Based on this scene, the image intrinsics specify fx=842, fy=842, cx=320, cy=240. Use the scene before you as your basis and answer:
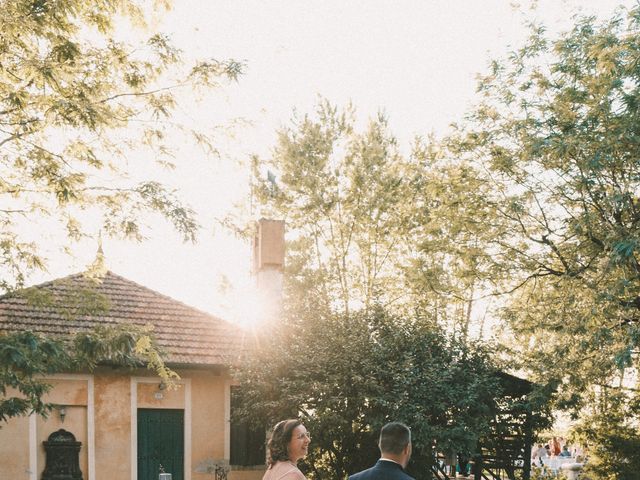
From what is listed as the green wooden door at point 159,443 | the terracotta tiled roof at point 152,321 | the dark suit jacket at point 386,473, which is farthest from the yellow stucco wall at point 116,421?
the dark suit jacket at point 386,473

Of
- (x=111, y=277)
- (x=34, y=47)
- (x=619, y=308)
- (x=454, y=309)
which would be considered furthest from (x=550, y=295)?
(x=34, y=47)

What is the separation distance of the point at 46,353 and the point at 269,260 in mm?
10416

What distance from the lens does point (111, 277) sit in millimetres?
21859

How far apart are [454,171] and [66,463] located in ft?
36.7

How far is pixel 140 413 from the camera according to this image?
19047 millimetres

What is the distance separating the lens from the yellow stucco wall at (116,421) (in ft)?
58.4

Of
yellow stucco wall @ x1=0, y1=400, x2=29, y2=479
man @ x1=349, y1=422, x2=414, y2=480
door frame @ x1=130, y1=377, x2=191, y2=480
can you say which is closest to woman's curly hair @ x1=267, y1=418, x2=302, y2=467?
man @ x1=349, y1=422, x2=414, y2=480

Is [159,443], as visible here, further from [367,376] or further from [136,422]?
[367,376]

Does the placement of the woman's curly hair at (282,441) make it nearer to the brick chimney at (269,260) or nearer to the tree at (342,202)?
the brick chimney at (269,260)

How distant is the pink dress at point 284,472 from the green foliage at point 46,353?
550 cm

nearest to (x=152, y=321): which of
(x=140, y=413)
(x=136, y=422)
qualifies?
(x=140, y=413)

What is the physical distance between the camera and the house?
59.4ft

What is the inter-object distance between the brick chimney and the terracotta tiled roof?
139 cm

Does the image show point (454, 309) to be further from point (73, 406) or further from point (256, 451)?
point (73, 406)
